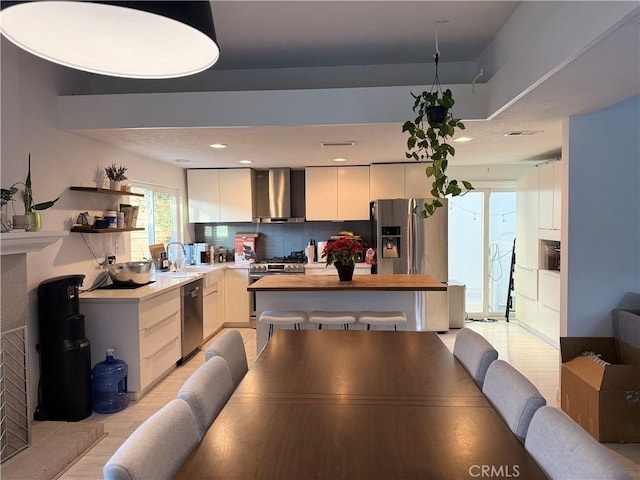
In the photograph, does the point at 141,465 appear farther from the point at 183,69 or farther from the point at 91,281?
the point at 91,281

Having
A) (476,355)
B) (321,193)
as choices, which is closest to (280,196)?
(321,193)

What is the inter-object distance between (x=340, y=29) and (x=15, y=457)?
11.6ft

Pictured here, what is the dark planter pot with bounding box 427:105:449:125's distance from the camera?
2.57 m

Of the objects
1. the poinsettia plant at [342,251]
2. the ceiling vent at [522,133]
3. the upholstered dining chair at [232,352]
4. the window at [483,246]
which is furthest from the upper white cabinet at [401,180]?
the upholstered dining chair at [232,352]

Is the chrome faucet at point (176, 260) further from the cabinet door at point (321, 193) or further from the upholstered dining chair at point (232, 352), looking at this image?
the upholstered dining chair at point (232, 352)

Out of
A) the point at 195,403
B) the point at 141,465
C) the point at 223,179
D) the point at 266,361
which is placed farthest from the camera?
the point at 223,179

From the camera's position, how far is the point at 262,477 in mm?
1037

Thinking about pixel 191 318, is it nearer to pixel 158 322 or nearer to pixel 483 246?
pixel 158 322

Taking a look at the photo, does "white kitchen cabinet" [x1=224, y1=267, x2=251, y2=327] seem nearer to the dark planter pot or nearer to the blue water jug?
the blue water jug

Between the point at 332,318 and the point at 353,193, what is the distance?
8.47 feet

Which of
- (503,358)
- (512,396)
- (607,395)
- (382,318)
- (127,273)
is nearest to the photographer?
(512,396)

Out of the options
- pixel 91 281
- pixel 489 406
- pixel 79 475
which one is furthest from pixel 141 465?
pixel 91 281

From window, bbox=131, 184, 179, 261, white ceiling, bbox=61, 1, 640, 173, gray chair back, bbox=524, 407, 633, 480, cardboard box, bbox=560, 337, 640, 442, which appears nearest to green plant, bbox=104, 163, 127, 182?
white ceiling, bbox=61, 1, 640, 173

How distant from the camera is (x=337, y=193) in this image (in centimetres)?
546
